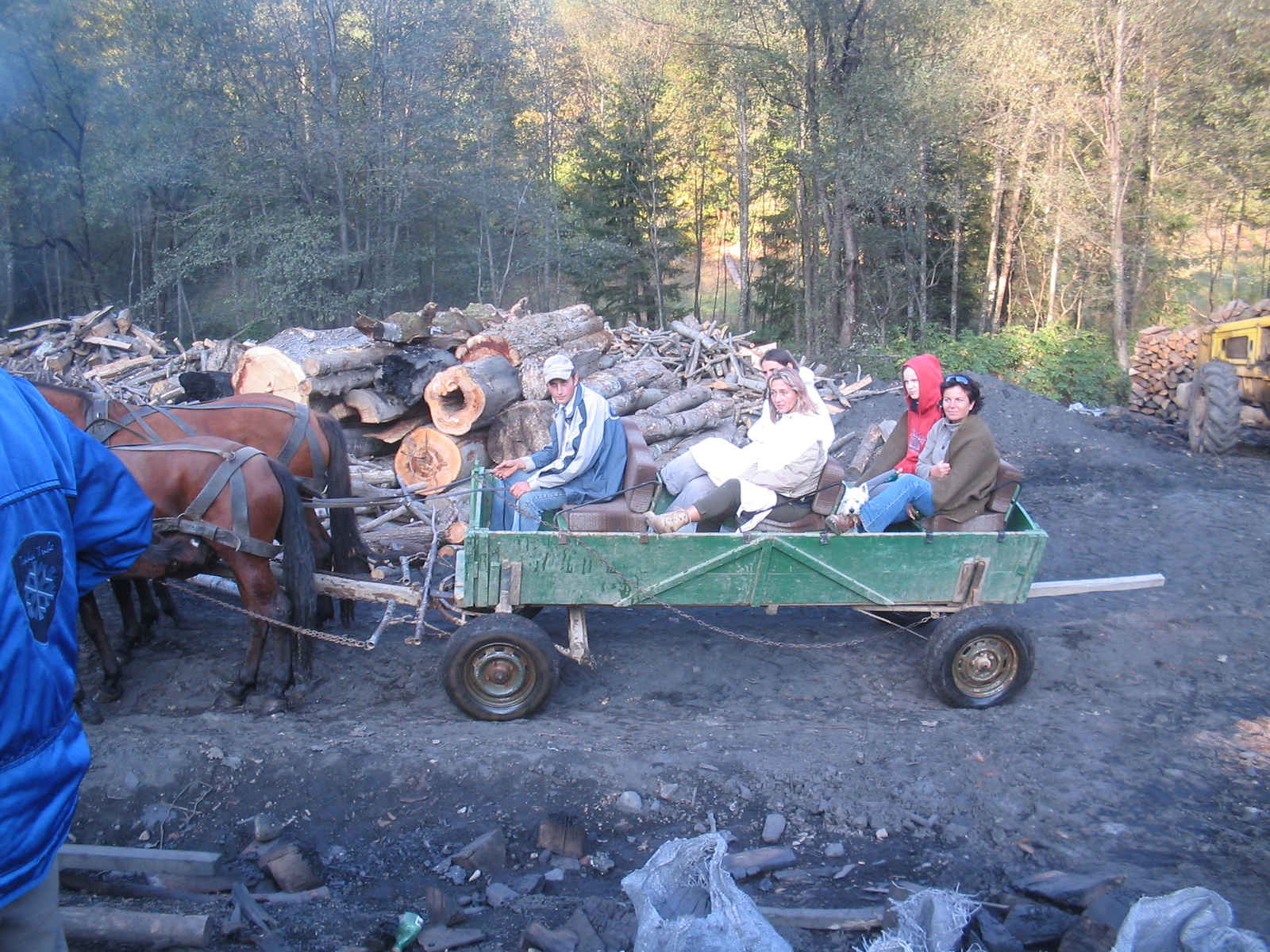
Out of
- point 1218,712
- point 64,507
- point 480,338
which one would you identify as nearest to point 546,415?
point 480,338

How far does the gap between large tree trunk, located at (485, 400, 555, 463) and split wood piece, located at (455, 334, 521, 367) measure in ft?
2.68

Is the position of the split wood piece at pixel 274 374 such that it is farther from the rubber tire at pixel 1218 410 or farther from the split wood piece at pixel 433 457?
the rubber tire at pixel 1218 410

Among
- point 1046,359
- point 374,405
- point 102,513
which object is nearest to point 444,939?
point 102,513

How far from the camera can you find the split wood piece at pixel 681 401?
35.7ft

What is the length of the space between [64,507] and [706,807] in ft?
10.4

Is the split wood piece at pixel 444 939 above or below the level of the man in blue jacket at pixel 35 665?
below

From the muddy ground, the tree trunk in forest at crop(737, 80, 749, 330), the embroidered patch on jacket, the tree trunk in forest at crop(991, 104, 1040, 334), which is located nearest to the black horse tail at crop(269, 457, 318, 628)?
the muddy ground

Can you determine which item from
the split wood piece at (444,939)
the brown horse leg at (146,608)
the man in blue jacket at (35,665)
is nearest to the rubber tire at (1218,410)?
the split wood piece at (444,939)

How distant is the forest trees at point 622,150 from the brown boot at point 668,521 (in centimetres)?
1419

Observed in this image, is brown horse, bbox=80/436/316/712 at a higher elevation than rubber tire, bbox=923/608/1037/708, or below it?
higher

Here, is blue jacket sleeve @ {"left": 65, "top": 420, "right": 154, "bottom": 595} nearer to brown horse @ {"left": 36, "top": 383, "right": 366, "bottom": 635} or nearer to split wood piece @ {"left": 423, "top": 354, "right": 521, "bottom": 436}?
brown horse @ {"left": 36, "top": 383, "right": 366, "bottom": 635}

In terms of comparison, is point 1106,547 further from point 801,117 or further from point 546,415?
point 801,117

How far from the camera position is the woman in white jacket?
5.05 meters

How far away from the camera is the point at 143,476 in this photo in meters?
4.87
